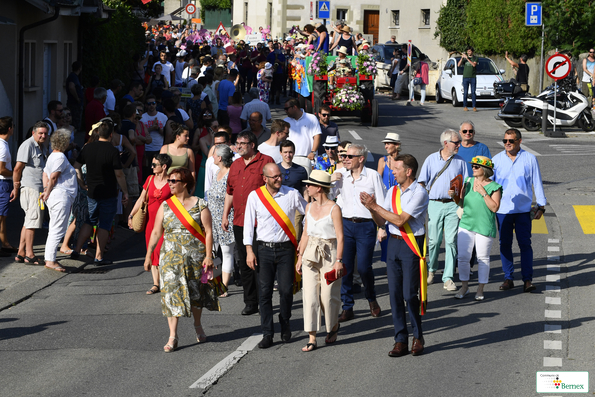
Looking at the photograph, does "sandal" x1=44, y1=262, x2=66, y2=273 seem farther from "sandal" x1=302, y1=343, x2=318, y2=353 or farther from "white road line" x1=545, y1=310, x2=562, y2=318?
"white road line" x1=545, y1=310, x2=562, y2=318

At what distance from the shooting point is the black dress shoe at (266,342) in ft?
25.9

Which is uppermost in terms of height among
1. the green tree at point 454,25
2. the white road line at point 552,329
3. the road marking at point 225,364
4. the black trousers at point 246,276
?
the green tree at point 454,25

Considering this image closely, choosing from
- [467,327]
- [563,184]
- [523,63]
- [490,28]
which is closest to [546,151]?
[563,184]

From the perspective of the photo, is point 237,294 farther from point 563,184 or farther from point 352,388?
point 563,184

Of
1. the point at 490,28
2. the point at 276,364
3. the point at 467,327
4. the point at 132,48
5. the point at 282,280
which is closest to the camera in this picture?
the point at 276,364

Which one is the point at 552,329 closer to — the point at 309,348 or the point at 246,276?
the point at 309,348

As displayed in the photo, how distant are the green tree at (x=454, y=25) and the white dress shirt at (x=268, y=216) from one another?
36.4m

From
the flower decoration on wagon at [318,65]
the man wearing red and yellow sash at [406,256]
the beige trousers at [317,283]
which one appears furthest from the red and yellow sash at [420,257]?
the flower decoration on wagon at [318,65]

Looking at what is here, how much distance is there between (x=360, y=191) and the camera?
28.9ft

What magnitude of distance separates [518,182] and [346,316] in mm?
2842

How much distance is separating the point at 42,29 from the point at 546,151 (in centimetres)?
1229

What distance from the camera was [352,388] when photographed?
6.78m

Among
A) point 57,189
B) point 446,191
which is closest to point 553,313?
point 446,191

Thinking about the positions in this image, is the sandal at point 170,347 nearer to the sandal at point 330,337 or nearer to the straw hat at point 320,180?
the sandal at point 330,337
